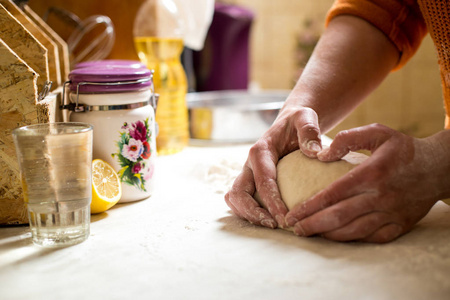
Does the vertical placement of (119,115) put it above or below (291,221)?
above

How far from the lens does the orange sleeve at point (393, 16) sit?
1.24 meters

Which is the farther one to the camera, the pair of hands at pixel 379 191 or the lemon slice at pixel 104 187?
the lemon slice at pixel 104 187

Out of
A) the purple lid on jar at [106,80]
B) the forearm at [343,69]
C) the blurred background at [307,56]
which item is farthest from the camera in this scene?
the blurred background at [307,56]

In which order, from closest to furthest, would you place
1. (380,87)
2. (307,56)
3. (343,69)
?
(343,69) < (307,56) < (380,87)

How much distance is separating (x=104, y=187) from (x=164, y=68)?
70 centimetres

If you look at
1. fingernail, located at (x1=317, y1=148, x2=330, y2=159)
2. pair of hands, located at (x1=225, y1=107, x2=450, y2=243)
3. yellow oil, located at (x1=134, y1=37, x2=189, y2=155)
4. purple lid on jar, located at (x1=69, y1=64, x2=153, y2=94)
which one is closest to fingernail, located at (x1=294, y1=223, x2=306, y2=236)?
pair of hands, located at (x1=225, y1=107, x2=450, y2=243)

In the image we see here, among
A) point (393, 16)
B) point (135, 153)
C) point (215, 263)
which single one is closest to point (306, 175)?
point (215, 263)

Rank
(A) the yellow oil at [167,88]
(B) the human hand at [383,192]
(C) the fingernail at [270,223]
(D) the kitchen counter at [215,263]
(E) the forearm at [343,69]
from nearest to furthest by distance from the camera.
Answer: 1. (D) the kitchen counter at [215,263]
2. (B) the human hand at [383,192]
3. (C) the fingernail at [270,223]
4. (E) the forearm at [343,69]
5. (A) the yellow oil at [167,88]

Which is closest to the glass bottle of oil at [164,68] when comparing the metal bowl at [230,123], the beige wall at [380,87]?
the metal bowl at [230,123]

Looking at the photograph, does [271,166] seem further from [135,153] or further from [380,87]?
[380,87]

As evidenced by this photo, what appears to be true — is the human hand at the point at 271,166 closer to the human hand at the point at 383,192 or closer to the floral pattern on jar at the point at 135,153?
the human hand at the point at 383,192

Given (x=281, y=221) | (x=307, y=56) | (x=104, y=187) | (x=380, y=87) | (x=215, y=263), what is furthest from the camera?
(x=380, y=87)

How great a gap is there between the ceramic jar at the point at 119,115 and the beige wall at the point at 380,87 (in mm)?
3028

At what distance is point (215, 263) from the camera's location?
0.76 meters
